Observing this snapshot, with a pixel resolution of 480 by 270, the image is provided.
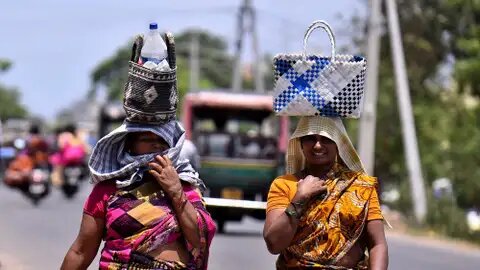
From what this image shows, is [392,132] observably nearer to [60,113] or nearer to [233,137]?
[233,137]

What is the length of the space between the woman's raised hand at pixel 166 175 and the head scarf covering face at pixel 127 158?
0.16ft

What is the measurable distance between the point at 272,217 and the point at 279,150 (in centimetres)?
1975

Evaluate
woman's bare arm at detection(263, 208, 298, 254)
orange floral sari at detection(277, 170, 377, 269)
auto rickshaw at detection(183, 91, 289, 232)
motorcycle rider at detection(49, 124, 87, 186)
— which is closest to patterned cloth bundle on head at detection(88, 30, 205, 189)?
woman's bare arm at detection(263, 208, 298, 254)

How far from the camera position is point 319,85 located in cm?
589

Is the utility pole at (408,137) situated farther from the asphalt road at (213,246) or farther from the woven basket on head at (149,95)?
the woven basket on head at (149,95)

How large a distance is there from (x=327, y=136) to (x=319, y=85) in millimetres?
289

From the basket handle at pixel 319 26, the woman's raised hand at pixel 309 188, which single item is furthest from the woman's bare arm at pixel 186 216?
the basket handle at pixel 319 26

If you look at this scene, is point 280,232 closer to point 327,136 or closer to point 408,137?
point 327,136

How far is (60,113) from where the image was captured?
16562cm

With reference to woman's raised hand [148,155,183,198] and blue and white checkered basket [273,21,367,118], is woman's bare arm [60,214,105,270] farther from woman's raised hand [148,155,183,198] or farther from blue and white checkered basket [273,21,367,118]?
blue and white checkered basket [273,21,367,118]

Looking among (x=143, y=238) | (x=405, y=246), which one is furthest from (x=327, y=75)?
(x=405, y=246)

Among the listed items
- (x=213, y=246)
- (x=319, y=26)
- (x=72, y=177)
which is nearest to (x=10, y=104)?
(x=72, y=177)

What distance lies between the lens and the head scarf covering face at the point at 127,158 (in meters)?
5.51

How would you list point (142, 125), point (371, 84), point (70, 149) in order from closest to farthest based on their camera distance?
1. point (142, 125)
2. point (70, 149)
3. point (371, 84)
